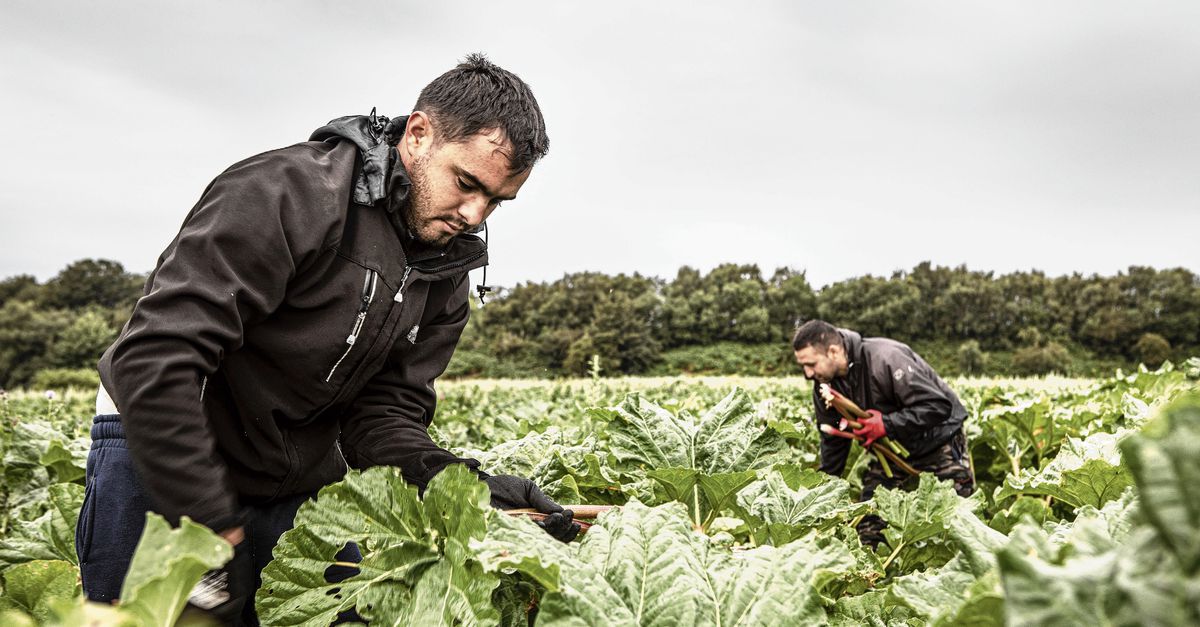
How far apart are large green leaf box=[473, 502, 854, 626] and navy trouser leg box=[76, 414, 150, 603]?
4.65 ft

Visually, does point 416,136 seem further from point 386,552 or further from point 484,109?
point 386,552

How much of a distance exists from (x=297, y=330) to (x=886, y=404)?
523cm

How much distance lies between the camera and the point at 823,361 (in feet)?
20.2

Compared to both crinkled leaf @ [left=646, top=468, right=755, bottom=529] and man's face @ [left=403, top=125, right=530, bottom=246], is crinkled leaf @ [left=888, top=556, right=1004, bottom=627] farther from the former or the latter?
man's face @ [left=403, top=125, right=530, bottom=246]

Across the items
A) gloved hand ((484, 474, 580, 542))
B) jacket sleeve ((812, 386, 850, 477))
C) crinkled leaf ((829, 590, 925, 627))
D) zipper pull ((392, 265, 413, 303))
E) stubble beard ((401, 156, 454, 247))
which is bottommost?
jacket sleeve ((812, 386, 850, 477))

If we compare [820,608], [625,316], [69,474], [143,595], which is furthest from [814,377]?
[625,316]

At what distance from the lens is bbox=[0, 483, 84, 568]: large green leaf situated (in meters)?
2.16

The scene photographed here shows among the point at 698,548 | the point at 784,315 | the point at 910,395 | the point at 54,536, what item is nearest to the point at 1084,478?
the point at 698,548

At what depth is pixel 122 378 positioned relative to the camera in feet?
5.63

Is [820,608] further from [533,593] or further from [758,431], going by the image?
[758,431]

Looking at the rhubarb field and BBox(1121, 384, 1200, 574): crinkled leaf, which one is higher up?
BBox(1121, 384, 1200, 574): crinkled leaf

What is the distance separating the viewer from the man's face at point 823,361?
611 cm

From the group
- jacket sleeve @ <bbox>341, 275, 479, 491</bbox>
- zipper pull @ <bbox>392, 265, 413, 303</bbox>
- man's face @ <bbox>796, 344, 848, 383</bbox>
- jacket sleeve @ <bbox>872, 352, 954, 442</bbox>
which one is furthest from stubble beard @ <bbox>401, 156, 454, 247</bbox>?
jacket sleeve @ <bbox>872, 352, 954, 442</bbox>

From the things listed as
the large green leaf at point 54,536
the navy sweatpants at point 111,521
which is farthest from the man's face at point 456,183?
the large green leaf at point 54,536
